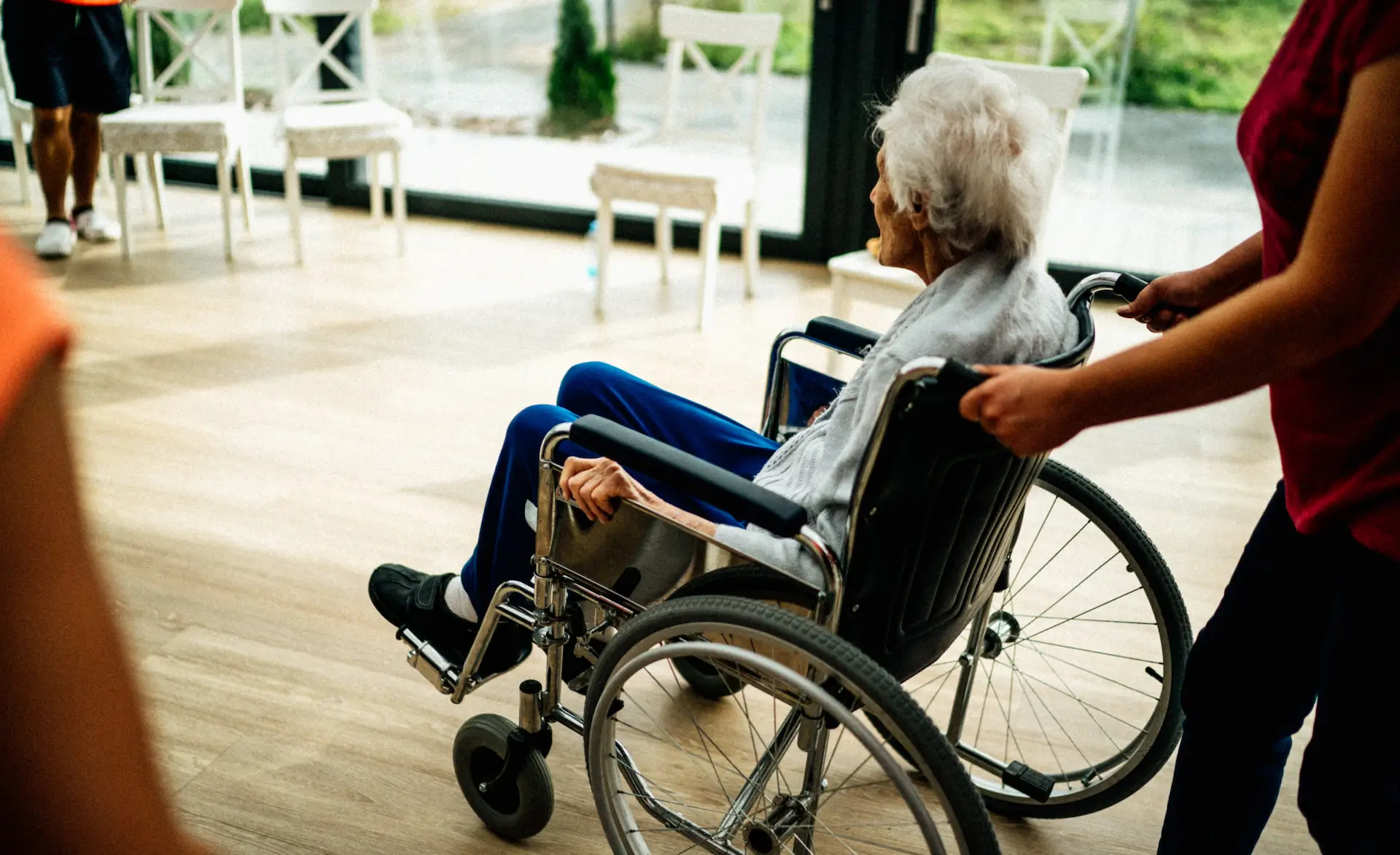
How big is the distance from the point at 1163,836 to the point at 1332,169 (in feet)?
2.74

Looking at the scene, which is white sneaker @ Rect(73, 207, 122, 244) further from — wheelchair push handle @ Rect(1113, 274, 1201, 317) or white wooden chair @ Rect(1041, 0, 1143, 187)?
wheelchair push handle @ Rect(1113, 274, 1201, 317)

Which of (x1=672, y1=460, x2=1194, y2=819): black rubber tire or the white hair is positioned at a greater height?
the white hair

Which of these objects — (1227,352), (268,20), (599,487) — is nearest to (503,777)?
(599,487)

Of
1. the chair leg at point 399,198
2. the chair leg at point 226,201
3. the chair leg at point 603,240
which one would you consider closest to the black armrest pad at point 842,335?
the chair leg at point 603,240

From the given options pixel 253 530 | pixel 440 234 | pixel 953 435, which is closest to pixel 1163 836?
pixel 953 435

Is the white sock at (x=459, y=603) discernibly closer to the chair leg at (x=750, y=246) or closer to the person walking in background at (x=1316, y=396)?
the person walking in background at (x=1316, y=396)

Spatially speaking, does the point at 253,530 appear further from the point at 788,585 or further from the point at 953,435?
Result: the point at 953,435

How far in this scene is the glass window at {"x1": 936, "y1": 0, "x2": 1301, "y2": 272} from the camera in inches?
152

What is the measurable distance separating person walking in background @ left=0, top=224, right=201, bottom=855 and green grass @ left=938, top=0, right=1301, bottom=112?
406cm

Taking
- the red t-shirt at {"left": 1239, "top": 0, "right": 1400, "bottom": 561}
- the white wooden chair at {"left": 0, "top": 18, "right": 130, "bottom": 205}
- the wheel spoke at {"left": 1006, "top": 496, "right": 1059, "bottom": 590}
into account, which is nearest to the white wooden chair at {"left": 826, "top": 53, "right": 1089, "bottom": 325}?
A: the wheel spoke at {"left": 1006, "top": 496, "right": 1059, "bottom": 590}

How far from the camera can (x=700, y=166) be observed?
3773 mm

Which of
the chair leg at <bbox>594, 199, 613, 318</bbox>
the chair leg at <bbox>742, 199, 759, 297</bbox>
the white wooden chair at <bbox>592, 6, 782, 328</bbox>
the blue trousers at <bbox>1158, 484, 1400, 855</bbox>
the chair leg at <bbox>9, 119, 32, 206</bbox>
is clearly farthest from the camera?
the chair leg at <bbox>9, 119, 32, 206</bbox>

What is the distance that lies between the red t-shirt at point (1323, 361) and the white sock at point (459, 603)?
3.57 ft

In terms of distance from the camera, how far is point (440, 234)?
4.71m
